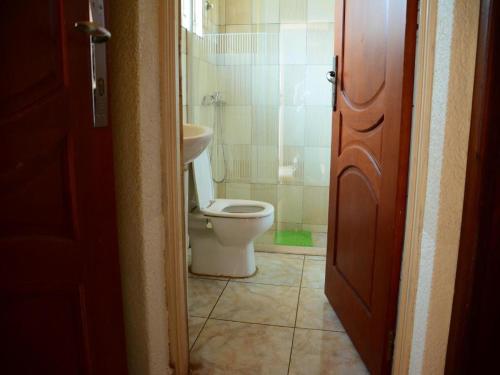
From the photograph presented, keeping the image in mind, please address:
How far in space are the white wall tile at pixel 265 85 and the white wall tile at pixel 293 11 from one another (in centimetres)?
39

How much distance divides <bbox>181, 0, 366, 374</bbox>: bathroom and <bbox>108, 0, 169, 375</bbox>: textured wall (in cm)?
108

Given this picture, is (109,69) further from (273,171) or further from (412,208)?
(273,171)

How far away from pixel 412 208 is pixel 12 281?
1.03 metres

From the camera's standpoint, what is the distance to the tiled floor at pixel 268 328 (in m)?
1.57

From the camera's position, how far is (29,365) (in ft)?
2.83

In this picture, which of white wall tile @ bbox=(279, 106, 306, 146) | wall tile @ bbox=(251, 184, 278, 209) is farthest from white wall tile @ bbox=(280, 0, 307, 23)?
wall tile @ bbox=(251, 184, 278, 209)

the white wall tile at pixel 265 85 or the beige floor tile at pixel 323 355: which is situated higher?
the white wall tile at pixel 265 85

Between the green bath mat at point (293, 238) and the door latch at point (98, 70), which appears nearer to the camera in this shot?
the door latch at point (98, 70)

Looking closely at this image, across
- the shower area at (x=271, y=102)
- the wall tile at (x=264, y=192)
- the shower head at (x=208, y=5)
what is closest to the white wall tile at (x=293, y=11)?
the shower area at (x=271, y=102)

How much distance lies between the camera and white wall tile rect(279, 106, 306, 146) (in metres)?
3.06

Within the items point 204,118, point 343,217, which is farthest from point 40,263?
point 204,118

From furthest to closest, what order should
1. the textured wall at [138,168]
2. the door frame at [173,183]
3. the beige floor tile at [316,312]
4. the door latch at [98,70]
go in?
the beige floor tile at [316,312]
the door frame at [173,183]
the textured wall at [138,168]
the door latch at [98,70]

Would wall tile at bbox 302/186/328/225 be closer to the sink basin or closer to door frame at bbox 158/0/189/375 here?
the sink basin

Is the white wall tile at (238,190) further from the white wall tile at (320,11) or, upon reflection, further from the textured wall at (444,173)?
the textured wall at (444,173)
